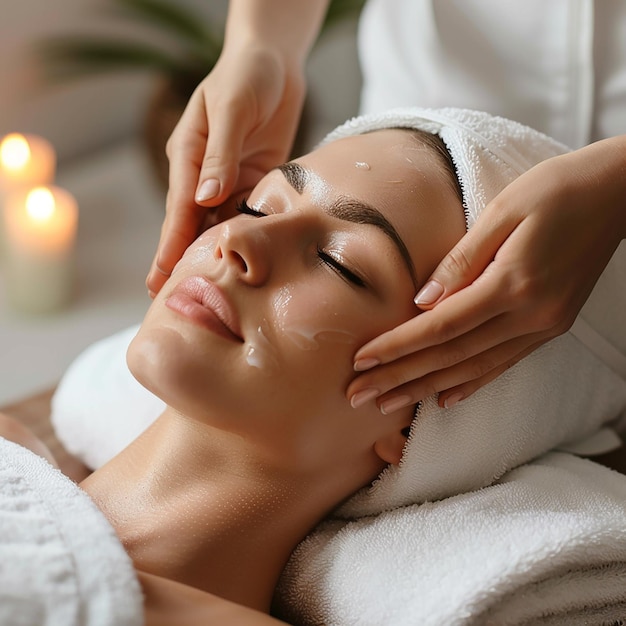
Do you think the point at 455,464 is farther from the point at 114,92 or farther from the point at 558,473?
the point at 114,92

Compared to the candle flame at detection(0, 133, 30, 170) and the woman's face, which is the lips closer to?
the woman's face

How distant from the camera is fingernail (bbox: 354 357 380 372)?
86cm

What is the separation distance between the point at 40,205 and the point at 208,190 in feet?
2.37

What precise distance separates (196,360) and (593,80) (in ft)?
2.37

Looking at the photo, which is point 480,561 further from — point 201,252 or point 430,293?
point 201,252

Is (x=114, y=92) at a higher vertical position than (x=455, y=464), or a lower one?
higher

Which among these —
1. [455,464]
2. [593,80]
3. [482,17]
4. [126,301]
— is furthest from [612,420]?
[126,301]

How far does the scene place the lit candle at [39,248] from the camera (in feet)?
5.54

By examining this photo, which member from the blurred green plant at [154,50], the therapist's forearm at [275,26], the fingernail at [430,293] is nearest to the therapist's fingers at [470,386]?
the fingernail at [430,293]

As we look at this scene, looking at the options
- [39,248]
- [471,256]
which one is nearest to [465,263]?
[471,256]

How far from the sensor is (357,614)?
0.91 m

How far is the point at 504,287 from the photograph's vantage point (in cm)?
84

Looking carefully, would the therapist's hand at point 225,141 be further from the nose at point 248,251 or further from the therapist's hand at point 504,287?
the therapist's hand at point 504,287

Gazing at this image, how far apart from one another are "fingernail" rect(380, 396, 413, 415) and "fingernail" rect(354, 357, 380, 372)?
4cm
